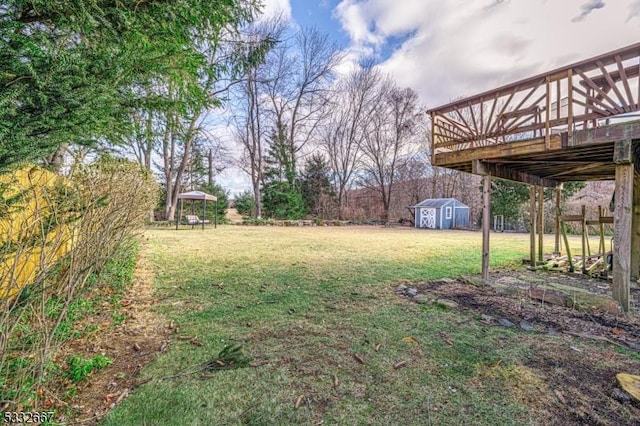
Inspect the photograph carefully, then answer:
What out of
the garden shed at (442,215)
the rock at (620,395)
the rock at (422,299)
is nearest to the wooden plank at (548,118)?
the rock at (422,299)

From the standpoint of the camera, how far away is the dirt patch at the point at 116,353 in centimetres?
180

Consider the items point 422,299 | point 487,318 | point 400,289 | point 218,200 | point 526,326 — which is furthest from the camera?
point 218,200

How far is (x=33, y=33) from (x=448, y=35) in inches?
461

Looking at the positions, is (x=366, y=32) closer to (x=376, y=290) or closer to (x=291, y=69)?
(x=291, y=69)

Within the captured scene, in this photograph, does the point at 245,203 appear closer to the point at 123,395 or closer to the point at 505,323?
the point at 505,323

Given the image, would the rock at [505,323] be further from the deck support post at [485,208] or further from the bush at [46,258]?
the bush at [46,258]

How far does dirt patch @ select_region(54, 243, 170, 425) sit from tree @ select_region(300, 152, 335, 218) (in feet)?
74.6

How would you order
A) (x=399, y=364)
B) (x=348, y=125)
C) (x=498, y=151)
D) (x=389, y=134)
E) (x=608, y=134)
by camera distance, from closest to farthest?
(x=399, y=364), (x=608, y=134), (x=498, y=151), (x=389, y=134), (x=348, y=125)

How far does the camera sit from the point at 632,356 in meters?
2.45

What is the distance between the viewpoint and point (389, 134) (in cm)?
2522

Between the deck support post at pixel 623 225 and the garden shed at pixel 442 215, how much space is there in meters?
17.6

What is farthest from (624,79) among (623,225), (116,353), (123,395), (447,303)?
(116,353)

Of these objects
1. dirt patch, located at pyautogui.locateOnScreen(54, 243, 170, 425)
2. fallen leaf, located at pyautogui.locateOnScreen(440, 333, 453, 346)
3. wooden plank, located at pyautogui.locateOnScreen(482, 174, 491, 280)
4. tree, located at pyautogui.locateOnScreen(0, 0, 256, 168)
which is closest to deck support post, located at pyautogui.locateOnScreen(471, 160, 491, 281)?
wooden plank, located at pyautogui.locateOnScreen(482, 174, 491, 280)

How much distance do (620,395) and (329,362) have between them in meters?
1.93
